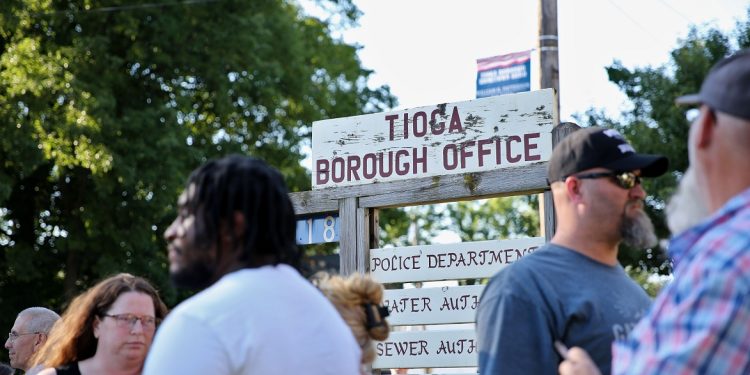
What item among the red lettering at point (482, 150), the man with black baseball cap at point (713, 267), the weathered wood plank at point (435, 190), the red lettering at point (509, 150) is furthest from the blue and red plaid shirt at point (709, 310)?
the red lettering at point (482, 150)

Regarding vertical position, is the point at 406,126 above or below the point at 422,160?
above

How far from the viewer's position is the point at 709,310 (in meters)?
1.70

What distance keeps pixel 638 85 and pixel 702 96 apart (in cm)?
1634

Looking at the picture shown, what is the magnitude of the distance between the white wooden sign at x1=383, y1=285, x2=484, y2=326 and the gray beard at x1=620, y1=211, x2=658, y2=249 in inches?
109

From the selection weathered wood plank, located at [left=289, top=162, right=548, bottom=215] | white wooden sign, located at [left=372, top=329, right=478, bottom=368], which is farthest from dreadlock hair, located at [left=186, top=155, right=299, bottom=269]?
white wooden sign, located at [left=372, top=329, right=478, bottom=368]

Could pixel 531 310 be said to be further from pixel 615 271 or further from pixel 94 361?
pixel 94 361

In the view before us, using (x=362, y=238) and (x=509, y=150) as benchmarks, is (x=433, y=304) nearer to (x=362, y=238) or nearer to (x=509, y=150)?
(x=362, y=238)

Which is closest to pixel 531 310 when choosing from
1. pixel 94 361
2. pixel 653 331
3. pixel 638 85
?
pixel 653 331

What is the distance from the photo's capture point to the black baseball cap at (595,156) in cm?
355

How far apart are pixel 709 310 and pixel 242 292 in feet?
3.00

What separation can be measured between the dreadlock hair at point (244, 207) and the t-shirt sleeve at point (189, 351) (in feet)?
0.81

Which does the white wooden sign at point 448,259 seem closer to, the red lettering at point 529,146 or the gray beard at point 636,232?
the red lettering at point 529,146

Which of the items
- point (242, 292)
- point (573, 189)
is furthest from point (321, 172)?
point (242, 292)

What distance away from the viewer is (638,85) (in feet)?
58.6
